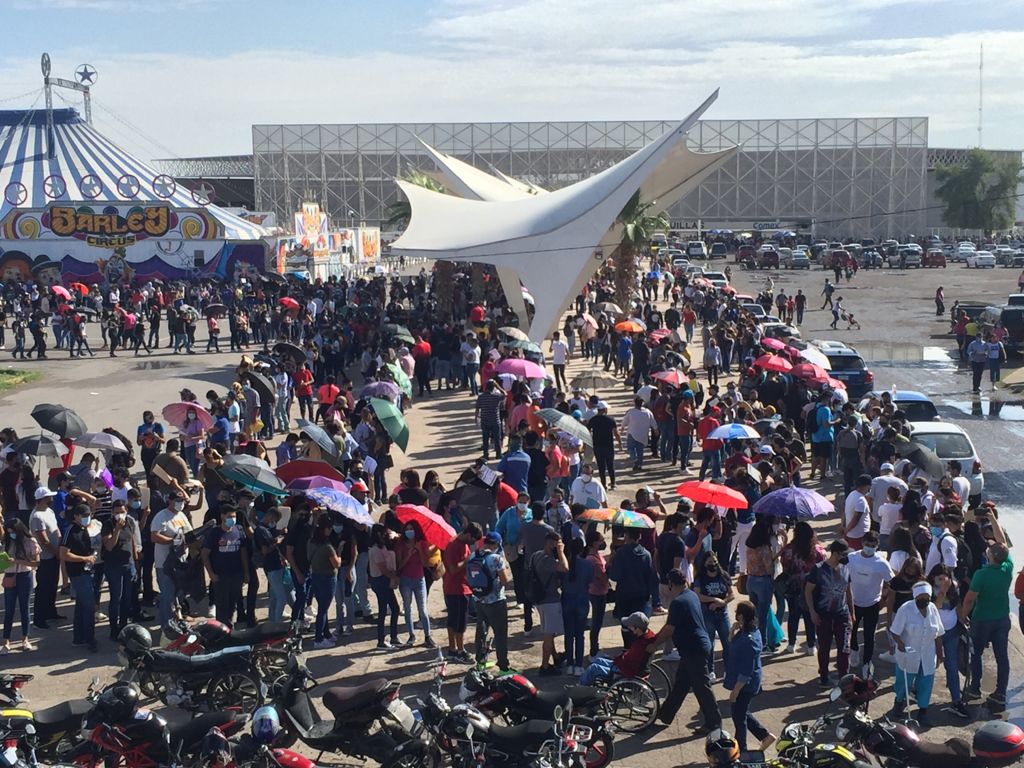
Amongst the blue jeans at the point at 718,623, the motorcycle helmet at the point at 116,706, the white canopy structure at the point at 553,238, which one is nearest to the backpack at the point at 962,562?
the blue jeans at the point at 718,623

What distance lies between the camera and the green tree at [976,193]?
99.4 m

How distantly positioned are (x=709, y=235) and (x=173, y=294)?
196 ft

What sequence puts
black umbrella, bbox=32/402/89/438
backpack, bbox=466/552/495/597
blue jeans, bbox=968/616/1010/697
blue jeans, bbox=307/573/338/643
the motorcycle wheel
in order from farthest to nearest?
1. black umbrella, bbox=32/402/89/438
2. blue jeans, bbox=307/573/338/643
3. backpack, bbox=466/552/495/597
4. blue jeans, bbox=968/616/1010/697
5. the motorcycle wheel

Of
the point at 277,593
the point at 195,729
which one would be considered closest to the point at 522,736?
the point at 195,729

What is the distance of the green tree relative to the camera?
326 feet

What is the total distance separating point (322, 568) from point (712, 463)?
8.04 meters

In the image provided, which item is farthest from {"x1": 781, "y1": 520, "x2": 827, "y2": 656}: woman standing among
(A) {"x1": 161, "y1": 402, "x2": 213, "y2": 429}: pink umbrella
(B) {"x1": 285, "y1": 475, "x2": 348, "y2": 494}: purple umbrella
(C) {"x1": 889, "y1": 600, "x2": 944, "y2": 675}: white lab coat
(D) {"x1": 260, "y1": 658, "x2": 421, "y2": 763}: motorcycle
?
(A) {"x1": 161, "y1": 402, "x2": 213, "y2": 429}: pink umbrella

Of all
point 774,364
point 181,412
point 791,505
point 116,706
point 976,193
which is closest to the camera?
point 116,706

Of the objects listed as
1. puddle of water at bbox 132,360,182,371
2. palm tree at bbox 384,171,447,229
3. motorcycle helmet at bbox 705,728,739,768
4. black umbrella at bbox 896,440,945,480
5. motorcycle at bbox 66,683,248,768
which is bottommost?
puddle of water at bbox 132,360,182,371

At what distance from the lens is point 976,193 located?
99312mm

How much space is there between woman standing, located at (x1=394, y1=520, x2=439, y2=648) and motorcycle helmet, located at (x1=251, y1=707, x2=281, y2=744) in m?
3.15

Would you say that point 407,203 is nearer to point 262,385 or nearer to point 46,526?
point 262,385

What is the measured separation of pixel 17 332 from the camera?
1289 inches

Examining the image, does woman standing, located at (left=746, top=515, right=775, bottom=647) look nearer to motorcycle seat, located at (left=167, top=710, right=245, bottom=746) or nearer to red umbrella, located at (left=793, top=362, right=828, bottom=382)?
motorcycle seat, located at (left=167, top=710, right=245, bottom=746)
